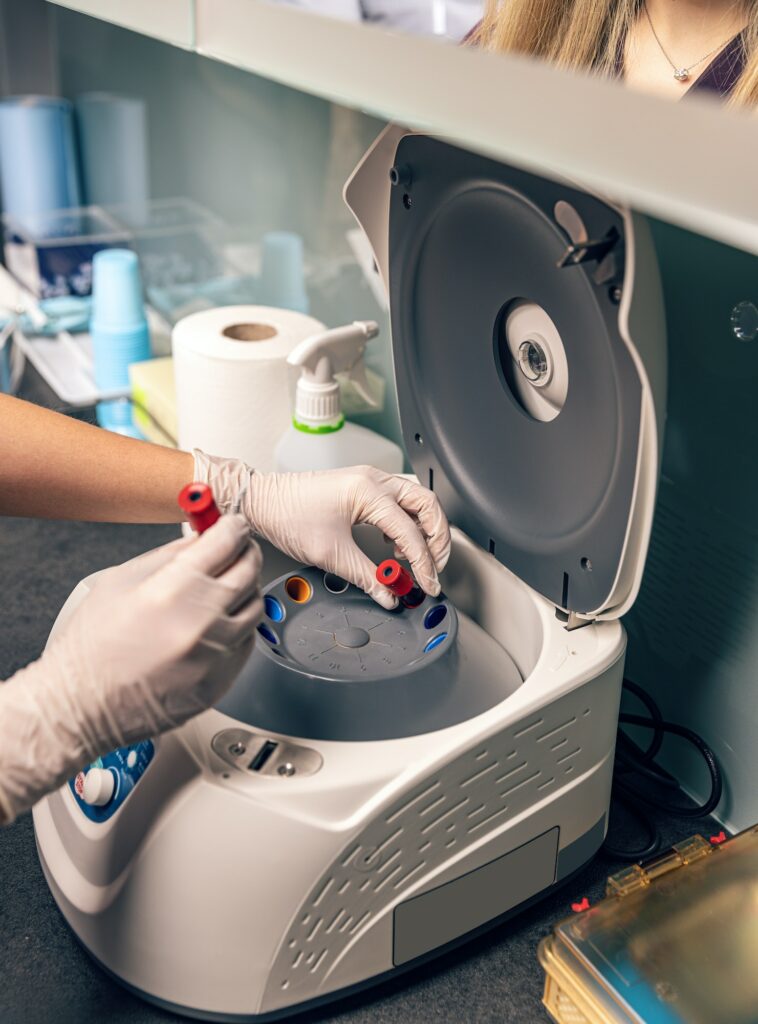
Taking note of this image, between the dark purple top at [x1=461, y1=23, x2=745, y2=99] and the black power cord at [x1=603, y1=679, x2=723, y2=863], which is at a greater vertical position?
the dark purple top at [x1=461, y1=23, x2=745, y2=99]


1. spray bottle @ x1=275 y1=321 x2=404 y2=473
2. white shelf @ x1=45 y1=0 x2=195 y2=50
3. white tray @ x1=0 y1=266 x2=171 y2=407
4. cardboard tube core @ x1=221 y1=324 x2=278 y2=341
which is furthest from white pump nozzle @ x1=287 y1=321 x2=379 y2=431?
white tray @ x1=0 y1=266 x2=171 y2=407

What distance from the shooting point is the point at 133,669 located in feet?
2.21

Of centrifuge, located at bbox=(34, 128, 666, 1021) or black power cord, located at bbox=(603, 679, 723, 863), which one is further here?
black power cord, located at bbox=(603, 679, 723, 863)

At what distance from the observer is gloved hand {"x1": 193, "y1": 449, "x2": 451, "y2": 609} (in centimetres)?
98

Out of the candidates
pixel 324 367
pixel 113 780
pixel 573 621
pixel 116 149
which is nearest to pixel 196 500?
pixel 113 780

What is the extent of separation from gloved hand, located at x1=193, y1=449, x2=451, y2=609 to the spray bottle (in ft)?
0.63

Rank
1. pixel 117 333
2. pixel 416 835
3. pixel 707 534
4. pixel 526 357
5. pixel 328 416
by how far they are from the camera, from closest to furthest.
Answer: pixel 416 835 → pixel 526 357 → pixel 707 534 → pixel 328 416 → pixel 117 333

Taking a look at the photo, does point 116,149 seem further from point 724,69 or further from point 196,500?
point 196,500

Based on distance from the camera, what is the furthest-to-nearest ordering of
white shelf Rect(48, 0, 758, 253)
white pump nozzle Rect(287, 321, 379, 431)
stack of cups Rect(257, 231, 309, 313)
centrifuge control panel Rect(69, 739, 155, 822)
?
stack of cups Rect(257, 231, 309, 313), white pump nozzle Rect(287, 321, 379, 431), centrifuge control panel Rect(69, 739, 155, 822), white shelf Rect(48, 0, 758, 253)

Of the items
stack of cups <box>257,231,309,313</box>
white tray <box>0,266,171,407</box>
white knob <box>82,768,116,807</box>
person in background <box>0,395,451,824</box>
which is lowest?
white tray <box>0,266,171,407</box>

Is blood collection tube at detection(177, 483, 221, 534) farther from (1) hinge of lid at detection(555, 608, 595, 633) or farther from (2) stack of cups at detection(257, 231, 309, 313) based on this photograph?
(2) stack of cups at detection(257, 231, 309, 313)

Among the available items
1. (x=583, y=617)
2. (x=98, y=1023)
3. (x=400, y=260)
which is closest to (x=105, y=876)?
(x=98, y=1023)

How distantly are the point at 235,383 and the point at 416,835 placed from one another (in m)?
0.68

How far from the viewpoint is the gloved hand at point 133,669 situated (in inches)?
26.5
